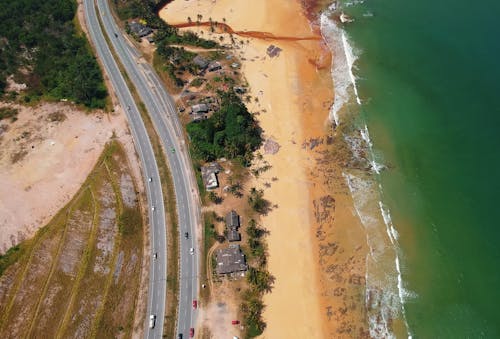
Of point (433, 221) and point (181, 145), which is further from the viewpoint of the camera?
point (181, 145)

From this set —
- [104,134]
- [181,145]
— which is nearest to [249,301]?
[181,145]

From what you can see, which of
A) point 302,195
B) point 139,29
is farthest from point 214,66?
point 302,195

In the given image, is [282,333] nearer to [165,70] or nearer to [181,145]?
[181,145]

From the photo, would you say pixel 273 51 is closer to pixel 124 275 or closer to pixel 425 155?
pixel 425 155

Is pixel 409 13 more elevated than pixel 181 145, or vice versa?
pixel 409 13

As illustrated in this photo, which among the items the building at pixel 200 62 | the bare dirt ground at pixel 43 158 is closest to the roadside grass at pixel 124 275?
the bare dirt ground at pixel 43 158

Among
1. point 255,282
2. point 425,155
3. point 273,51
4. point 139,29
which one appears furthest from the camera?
point 139,29
